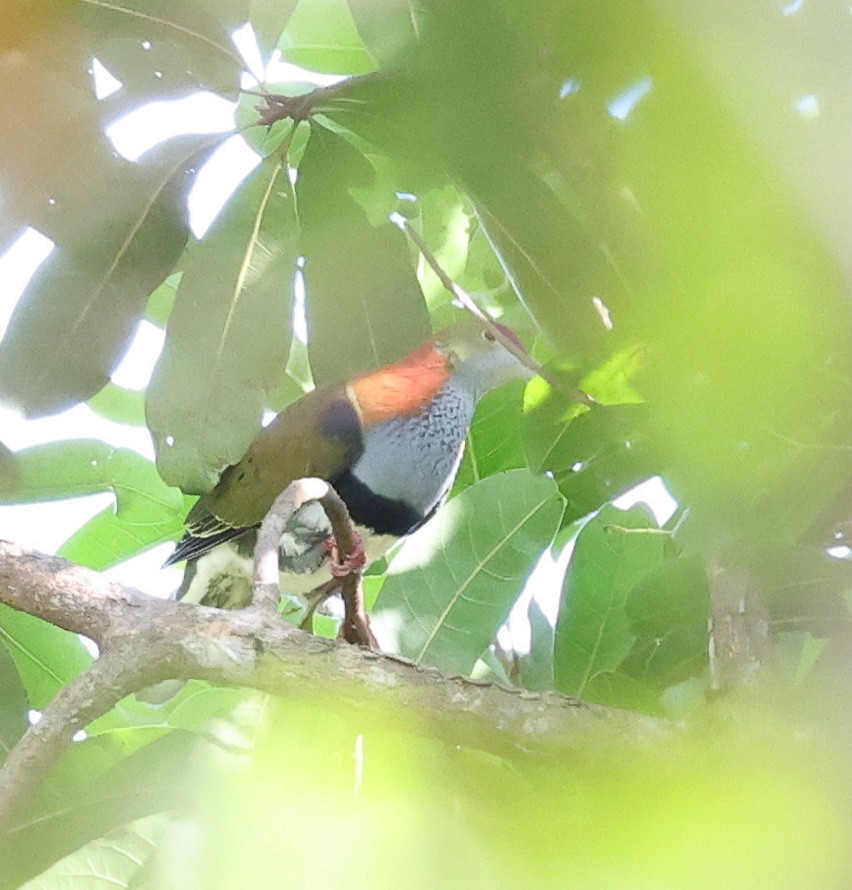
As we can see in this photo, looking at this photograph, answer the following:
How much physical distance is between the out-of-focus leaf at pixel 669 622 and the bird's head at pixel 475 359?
97 cm

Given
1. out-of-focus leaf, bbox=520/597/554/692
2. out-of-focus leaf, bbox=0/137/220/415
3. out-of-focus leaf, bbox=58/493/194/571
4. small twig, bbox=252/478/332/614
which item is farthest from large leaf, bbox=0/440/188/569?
out-of-focus leaf, bbox=520/597/554/692

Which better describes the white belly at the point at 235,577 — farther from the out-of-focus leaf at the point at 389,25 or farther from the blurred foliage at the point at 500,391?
the out-of-focus leaf at the point at 389,25

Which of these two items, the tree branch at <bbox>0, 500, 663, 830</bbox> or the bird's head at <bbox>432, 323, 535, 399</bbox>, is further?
the bird's head at <bbox>432, 323, 535, 399</bbox>

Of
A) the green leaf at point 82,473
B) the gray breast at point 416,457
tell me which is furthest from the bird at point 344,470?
the green leaf at point 82,473

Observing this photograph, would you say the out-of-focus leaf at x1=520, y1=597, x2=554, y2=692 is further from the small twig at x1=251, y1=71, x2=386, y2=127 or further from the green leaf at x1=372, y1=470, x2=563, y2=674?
the small twig at x1=251, y1=71, x2=386, y2=127

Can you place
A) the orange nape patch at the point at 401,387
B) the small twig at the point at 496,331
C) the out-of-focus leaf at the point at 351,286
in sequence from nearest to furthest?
1. the small twig at the point at 496,331
2. the out-of-focus leaf at the point at 351,286
3. the orange nape patch at the point at 401,387

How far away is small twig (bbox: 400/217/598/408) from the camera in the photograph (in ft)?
4.70

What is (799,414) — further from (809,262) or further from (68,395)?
(68,395)

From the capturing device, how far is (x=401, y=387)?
243cm

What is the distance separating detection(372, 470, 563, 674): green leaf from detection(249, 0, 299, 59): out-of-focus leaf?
0.66 m

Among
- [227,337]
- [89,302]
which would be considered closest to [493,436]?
[227,337]

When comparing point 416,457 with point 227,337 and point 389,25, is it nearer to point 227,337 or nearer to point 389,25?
point 227,337

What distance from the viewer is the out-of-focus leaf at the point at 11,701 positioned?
1.55 m

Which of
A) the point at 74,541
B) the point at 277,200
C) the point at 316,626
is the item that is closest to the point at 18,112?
the point at 277,200
